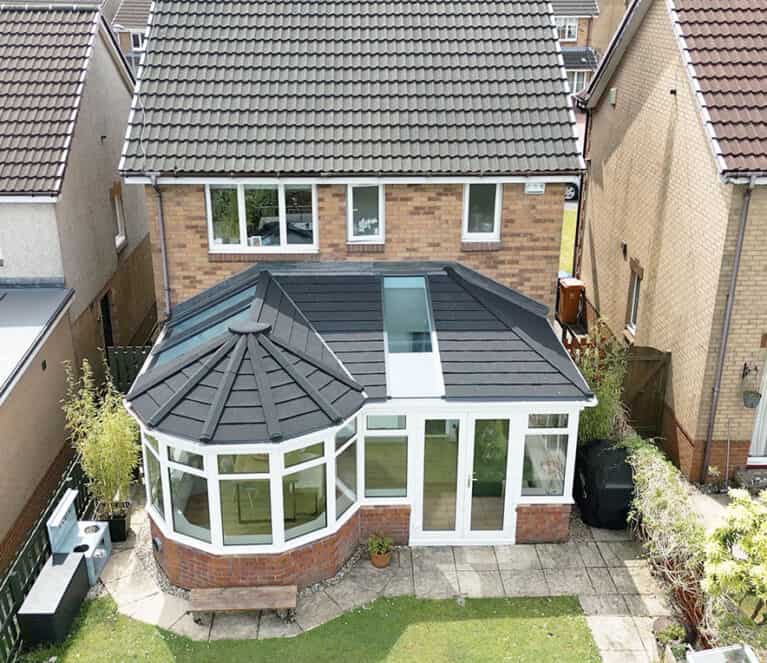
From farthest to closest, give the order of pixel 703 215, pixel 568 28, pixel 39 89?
pixel 568 28 < pixel 39 89 < pixel 703 215

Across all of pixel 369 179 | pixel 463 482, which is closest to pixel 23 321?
pixel 369 179

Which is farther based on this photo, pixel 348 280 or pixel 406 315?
pixel 348 280

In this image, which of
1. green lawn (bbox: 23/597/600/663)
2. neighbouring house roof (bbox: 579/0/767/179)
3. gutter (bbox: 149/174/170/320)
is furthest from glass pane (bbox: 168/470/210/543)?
neighbouring house roof (bbox: 579/0/767/179)

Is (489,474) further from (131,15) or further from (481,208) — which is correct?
(131,15)

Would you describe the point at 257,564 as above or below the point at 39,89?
below

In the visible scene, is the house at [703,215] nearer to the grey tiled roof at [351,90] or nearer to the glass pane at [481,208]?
the grey tiled roof at [351,90]
